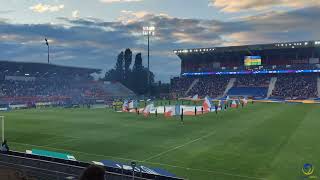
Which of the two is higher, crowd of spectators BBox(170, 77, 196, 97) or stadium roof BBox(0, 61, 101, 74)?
stadium roof BBox(0, 61, 101, 74)

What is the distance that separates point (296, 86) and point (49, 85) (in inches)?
3044

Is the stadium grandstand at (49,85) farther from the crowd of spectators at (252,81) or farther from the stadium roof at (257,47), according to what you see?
the crowd of spectators at (252,81)

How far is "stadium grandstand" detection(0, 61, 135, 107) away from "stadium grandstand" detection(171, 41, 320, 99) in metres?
25.7

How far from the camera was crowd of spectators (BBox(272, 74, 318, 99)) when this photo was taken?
353 ft

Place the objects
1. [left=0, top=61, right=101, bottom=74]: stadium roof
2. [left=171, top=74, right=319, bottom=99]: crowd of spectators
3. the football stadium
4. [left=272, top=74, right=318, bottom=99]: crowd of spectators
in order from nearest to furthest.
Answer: the football stadium → [left=0, top=61, right=101, bottom=74]: stadium roof → [left=272, top=74, right=318, bottom=99]: crowd of spectators → [left=171, top=74, right=319, bottom=99]: crowd of spectators

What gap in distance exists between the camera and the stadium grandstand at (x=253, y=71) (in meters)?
112

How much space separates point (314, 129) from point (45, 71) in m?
90.7

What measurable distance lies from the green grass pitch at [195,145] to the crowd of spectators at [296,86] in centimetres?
6782

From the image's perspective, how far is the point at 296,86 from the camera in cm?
11312

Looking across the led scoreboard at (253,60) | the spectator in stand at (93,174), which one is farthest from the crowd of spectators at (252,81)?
the spectator in stand at (93,174)

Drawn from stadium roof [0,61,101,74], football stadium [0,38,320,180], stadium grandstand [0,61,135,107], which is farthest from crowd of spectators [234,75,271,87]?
stadium roof [0,61,101,74]

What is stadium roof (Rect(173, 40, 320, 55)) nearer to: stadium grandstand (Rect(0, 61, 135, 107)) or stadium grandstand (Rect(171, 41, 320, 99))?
stadium grandstand (Rect(171, 41, 320, 99))

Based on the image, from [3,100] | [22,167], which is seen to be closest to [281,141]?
[22,167]

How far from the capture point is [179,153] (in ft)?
89.0
